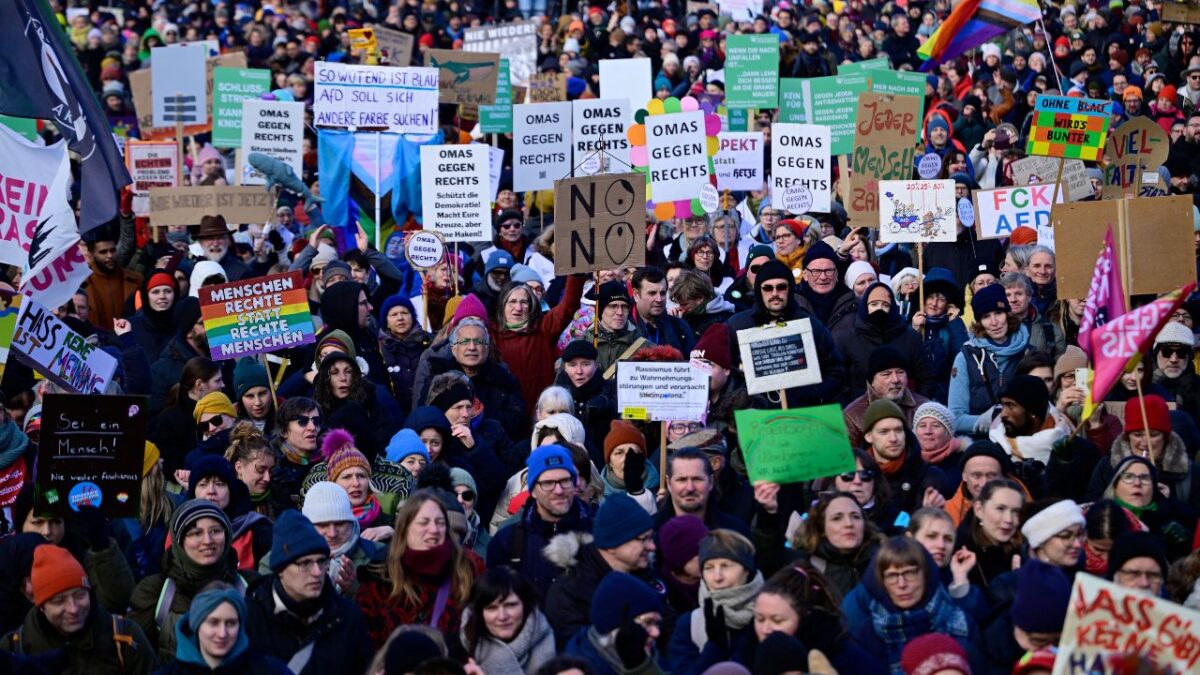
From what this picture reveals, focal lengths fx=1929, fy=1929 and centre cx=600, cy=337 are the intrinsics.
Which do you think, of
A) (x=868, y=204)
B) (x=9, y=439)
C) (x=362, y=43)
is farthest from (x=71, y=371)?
(x=362, y=43)

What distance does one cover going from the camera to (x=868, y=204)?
14.3 m

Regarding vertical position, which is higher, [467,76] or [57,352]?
[467,76]

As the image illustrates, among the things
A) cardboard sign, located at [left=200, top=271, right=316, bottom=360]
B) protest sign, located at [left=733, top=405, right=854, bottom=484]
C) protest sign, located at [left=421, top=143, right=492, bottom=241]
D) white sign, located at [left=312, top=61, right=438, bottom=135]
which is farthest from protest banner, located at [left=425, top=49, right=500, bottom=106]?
protest sign, located at [left=733, top=405, right=854, bottom=484]

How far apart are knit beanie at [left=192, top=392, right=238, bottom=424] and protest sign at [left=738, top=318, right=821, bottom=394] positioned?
2.68 metres

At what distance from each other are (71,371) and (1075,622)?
5.20m

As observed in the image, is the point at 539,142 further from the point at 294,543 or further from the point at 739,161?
the point at 294,543

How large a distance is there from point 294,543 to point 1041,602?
8.81 ft

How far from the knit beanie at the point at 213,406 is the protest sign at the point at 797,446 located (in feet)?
10.2

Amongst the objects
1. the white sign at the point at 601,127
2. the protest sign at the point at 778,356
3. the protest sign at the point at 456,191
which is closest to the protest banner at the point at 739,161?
the white sign at the point at 601,127

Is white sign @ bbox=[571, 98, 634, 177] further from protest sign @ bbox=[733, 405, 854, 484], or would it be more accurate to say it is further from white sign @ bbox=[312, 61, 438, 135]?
protest sign @ bbox=[733, 405, 854, 484]

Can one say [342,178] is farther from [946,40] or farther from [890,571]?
[890,571]

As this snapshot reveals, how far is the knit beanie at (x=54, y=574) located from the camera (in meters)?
7.07

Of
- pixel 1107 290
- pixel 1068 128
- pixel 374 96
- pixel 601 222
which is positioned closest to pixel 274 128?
pixel 374 96

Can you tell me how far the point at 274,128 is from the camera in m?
16.9
